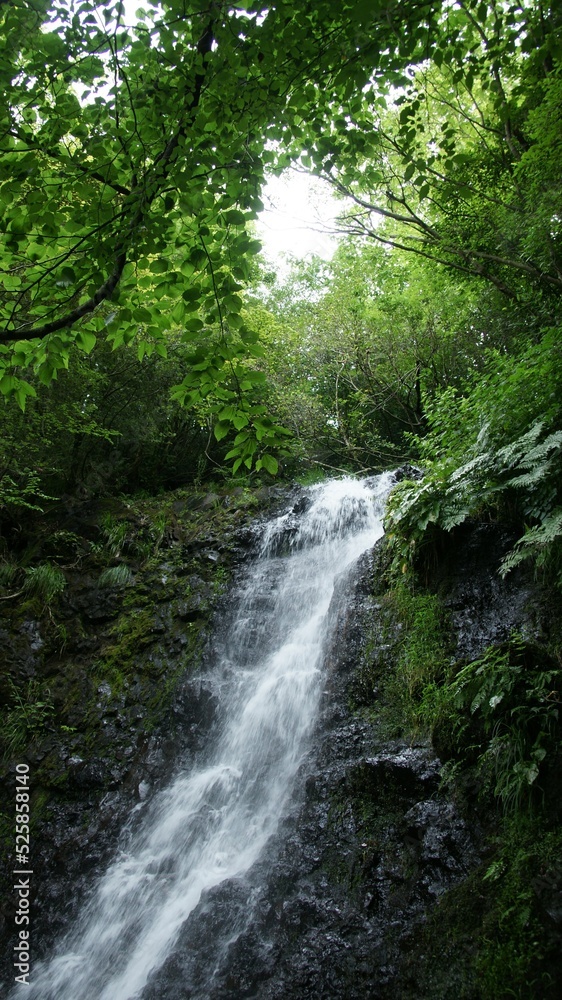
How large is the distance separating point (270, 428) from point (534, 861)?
305 centimetres

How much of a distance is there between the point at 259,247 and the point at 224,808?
16.9ft

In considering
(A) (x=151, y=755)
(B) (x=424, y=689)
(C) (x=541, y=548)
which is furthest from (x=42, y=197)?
(A) (x=151, y=755)

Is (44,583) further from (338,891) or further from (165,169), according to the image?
(165,169)

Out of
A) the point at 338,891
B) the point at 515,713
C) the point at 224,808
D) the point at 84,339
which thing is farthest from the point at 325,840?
the point at 84,339

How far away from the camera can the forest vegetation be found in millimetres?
2719

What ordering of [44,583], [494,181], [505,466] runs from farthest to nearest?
[44,583] < [494,181] < [505,466]

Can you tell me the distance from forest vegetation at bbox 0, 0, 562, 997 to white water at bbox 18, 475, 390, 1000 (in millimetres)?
1582

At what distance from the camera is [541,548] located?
445 cm

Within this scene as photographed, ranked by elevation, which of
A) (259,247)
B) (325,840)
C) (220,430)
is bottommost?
(325,840)

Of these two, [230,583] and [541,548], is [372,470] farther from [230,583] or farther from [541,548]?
[541,548]

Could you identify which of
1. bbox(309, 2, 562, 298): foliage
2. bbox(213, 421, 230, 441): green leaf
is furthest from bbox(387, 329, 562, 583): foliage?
bbox(213, 421, 230, 441): green leaf

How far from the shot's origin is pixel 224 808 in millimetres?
5352

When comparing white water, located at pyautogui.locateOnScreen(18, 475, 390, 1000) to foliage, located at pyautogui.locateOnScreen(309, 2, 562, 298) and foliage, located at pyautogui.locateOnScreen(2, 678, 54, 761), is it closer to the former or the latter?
foliage, located at pyautogui.locateOnScreen(2, 678, 54, 761)

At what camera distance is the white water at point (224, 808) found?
443 cm
